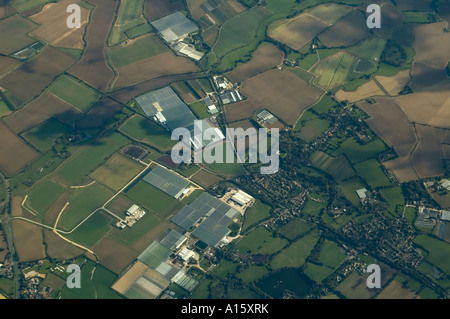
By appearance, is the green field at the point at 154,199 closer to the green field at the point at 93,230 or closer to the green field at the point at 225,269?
the green field at the point at 93,230

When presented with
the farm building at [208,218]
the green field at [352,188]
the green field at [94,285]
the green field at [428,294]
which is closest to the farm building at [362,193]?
the green field at [352,188]

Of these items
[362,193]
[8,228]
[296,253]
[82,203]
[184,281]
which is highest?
[8,228]

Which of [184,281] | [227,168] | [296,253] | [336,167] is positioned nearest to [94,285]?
[184,281]

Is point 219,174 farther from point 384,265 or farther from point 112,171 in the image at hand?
point 384,265

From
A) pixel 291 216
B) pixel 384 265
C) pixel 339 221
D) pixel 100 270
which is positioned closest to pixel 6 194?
pixel 100 270

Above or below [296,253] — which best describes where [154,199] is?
above

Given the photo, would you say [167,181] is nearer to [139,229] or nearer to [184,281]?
[139,229]
